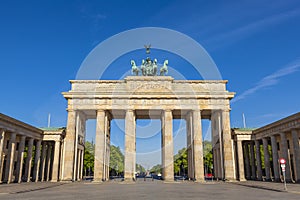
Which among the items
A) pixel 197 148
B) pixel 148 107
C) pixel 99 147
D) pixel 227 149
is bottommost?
pixel 227 149

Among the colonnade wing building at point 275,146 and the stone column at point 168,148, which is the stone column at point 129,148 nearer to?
the stone column at point 168,148

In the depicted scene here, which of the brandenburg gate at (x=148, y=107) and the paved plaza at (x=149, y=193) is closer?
the paved plaza at (x=149, y=193)

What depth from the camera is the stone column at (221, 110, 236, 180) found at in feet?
159

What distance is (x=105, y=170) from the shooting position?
50906mm

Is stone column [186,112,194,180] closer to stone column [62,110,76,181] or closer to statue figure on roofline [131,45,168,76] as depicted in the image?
statue figure on roofline [131,45,168,76]

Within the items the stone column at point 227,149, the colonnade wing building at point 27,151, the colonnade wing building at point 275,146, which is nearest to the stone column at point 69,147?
the colonnade wing building at point 27,151

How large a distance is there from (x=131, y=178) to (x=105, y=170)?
19.6 feet

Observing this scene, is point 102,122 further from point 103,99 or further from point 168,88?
point 168,88

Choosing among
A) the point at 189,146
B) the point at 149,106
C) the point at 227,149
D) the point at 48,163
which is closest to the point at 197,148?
the point at 227,149

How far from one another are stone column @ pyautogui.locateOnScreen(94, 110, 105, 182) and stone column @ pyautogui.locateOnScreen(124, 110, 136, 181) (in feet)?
13.6

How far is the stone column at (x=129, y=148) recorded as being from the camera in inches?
1890

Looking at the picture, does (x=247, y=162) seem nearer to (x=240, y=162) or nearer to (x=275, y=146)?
(x=240, y=162)

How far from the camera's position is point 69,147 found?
161 feet

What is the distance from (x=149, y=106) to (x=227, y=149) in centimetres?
1591
